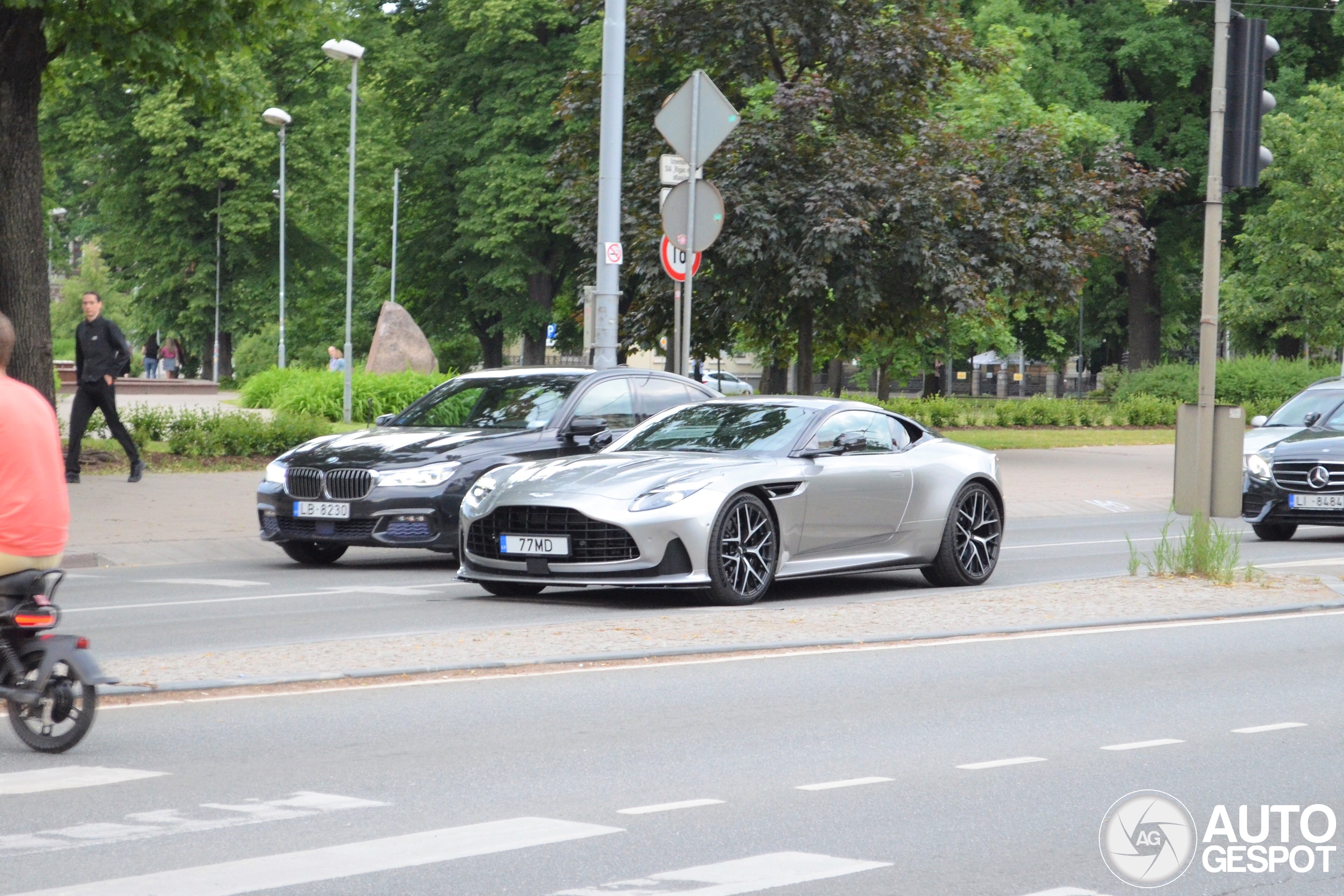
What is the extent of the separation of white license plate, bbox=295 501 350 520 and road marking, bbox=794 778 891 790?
785cm

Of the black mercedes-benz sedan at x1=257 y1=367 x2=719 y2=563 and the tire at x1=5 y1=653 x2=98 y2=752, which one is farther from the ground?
the black mercedes-benz sedan at x1=257 y1=367 x2=719 y2=563

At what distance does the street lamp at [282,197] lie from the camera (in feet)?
164

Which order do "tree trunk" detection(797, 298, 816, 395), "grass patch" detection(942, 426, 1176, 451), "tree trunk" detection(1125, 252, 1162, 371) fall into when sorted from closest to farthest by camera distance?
1. "tree trunk" detection(797, 298, 816, 395)
2. "grass patch" detection(942, 426, 1176, 451)
3. "tree trunk" detection(1125, 252, 1162, 371)

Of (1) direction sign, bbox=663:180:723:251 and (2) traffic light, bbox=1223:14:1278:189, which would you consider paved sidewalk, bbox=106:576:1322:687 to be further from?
(1) direction sign, bbox=663:180:723:251

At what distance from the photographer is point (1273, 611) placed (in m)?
12.2

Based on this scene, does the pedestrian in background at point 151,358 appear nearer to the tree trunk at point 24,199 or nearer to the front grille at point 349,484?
the tree trunk at point 24,199

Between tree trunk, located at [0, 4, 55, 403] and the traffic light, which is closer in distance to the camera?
the traffic light

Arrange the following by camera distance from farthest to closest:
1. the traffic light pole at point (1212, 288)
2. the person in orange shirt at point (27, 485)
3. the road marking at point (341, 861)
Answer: the traffic light pole at point (1212, 288) < the person in orange shirt at point (27, 485) < the road marking at point (341, 861)

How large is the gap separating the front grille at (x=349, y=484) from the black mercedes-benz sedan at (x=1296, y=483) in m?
8.33

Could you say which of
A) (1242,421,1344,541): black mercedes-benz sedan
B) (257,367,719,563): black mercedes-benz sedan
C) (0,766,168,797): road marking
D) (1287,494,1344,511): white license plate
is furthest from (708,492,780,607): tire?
(1287,494,1344,511): white license plate

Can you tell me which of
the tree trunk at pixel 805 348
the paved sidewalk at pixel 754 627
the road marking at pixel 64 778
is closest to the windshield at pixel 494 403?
the paved sidewalk at pixel 754 627

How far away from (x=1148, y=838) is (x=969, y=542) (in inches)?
303

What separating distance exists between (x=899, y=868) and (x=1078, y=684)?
3862 mm

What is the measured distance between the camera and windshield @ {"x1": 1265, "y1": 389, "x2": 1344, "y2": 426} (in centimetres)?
1980
